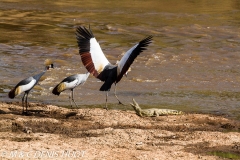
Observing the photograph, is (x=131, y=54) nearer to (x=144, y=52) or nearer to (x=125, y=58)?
(x=125, y=58)

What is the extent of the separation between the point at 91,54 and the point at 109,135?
249 cm

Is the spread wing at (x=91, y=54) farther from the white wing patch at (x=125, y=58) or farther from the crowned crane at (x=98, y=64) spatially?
the white wing patch at (x=125, y=58)

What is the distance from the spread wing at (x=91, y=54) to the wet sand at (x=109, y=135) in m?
0.74

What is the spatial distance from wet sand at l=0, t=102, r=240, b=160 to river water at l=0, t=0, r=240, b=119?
1303mm

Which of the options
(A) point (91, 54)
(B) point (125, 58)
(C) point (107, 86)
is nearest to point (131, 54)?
(B) point (125, 58)

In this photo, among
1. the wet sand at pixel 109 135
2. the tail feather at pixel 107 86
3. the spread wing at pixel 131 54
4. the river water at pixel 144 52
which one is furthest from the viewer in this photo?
the river water at pixel 144 52

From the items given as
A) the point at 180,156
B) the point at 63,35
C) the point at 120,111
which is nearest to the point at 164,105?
the point at 120,111

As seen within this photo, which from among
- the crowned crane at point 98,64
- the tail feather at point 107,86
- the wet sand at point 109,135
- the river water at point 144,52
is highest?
the crowned crane at point 98,64

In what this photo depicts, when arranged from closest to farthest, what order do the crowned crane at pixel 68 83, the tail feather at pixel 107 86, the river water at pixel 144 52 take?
1. the tail feather at pixel 107 86
2. the crowned crane at pixel 68 83
3. the river water at pixel 144 52

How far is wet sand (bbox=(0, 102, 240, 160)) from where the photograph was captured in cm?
758

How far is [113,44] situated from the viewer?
17.6 metres

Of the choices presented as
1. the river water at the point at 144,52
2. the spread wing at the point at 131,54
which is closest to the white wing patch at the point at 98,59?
the spread wing at the point at 131,54

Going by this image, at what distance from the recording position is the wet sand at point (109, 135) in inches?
298

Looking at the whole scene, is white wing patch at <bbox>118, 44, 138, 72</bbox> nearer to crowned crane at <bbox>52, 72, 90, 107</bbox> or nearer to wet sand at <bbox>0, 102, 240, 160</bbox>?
wet sand at <bbox>0, 102, 240, 160</bbox>
